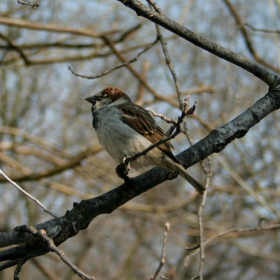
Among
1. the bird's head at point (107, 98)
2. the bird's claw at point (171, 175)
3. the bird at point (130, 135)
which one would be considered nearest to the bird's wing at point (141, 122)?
the bird at point (130, 135)

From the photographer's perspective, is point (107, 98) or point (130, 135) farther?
point (107, 98)

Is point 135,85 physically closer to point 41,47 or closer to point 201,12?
point 201,12

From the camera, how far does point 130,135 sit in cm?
374

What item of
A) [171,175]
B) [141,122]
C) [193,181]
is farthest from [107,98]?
[171,175]

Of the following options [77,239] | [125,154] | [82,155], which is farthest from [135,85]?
[125,154]

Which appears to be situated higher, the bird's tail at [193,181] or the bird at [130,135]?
the bird at [130,135]

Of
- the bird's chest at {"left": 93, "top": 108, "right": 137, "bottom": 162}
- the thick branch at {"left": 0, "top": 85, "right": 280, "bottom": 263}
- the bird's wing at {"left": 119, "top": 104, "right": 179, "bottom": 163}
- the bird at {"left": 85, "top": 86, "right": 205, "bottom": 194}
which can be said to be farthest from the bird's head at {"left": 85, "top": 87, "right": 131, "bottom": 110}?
the thick branch at {"left": 0, "top": 85, "right": 280, "bottom": 263}

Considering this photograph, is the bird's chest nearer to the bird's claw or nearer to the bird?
the bird

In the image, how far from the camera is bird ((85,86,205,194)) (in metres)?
3.55

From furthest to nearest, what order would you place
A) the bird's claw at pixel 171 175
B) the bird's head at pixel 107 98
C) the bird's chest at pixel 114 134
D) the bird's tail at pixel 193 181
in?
the bird's head at pixel 107 98, the bird's chest at pixel 114 134, the bird's tail at pixel 193 181, the bird's claw at pixel 171 175

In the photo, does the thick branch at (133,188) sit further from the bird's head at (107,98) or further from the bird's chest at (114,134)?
the bird's head at (107,98)

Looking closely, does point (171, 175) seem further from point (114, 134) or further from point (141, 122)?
point (141, 122)

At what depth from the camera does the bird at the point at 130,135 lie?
11.6ft

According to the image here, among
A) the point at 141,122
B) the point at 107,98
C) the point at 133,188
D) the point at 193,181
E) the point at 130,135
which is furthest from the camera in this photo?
the point at 107,98
